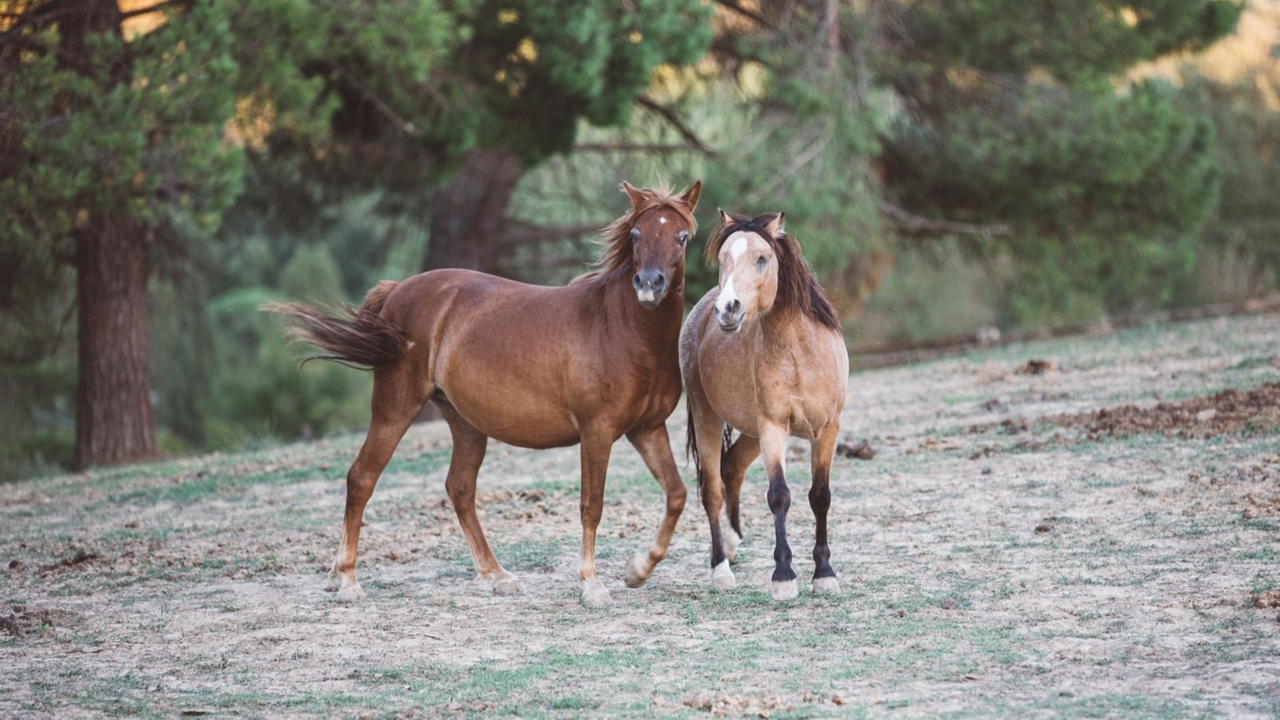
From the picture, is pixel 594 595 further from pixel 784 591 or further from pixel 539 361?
pixel 539 361

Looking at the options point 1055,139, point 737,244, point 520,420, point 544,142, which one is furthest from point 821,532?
point 1055,139

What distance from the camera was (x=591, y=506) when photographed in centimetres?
662

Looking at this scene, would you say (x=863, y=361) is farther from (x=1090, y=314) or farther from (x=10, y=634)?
(x=10, y=634)

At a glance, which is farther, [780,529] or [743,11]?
[743,11]

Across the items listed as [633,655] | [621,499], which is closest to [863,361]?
[621,499]

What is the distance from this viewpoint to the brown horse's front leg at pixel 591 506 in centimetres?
652

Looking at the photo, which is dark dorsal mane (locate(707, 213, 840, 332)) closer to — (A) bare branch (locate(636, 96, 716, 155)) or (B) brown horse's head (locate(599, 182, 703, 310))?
(B) brown horse's head (locate(599, 182, 703, 310))

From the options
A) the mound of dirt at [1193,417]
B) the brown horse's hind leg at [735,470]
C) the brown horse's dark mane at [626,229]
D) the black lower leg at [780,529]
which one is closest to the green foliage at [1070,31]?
the mound of dirt at [1193,417]

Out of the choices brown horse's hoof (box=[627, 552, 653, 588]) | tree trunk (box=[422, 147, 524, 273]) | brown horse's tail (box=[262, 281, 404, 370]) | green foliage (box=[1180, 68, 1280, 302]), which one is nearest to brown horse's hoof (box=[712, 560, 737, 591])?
brown horse's hoof (box=[627, 552, 653, 588])

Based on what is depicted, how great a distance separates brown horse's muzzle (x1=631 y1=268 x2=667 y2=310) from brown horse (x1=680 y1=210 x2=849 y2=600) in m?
0.27

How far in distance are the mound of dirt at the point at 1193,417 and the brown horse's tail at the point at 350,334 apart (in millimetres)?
5023

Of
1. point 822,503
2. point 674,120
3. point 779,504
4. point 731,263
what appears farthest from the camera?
point 674,120

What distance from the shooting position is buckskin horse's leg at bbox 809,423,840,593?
21.2 feet

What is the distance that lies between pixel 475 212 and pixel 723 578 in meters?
12.0
